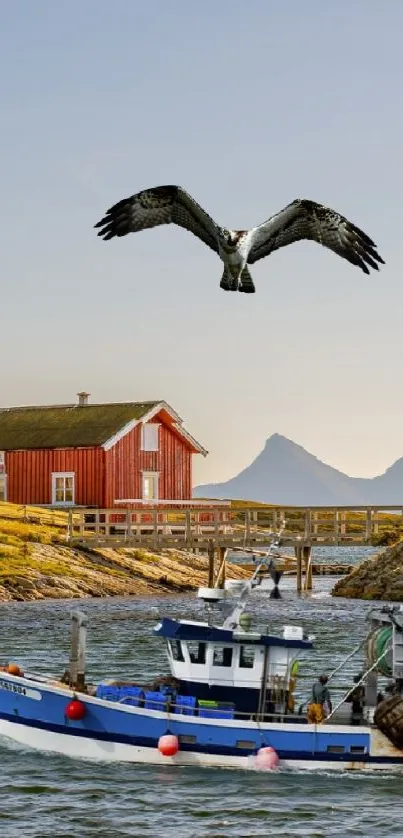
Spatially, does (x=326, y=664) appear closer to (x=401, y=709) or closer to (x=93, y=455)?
(x=401, y=709)

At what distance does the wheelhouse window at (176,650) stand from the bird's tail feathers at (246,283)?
663 cm

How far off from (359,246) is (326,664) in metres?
14.7

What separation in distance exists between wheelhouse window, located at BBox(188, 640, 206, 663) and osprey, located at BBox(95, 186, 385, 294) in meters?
7.62

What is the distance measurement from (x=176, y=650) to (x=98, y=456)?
159 feet

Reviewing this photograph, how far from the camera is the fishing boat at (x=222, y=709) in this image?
2662 cm

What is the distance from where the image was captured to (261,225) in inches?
1160

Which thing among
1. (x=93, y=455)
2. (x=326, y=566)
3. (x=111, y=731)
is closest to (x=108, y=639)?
(x=111, y=731)

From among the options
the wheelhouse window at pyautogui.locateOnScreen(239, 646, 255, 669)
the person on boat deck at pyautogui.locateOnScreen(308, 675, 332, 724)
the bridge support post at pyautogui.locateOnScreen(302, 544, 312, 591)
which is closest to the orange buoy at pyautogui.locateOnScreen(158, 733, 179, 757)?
the wheelhouse window at pyautogui.locateOnScreen(239, 646, 255, 669)

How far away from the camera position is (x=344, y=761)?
1050 inches

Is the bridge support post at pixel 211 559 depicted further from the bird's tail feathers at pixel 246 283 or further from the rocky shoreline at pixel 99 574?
the bird's tail feathers at pixel 246 283

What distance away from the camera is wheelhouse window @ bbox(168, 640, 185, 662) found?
89.8 feet

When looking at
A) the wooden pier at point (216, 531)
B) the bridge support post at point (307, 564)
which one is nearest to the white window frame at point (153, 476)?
the wooden pier at point (216, 531)

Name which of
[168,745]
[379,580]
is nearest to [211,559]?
[379,580]

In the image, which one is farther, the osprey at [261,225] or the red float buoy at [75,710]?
the osprey at [261,225]
